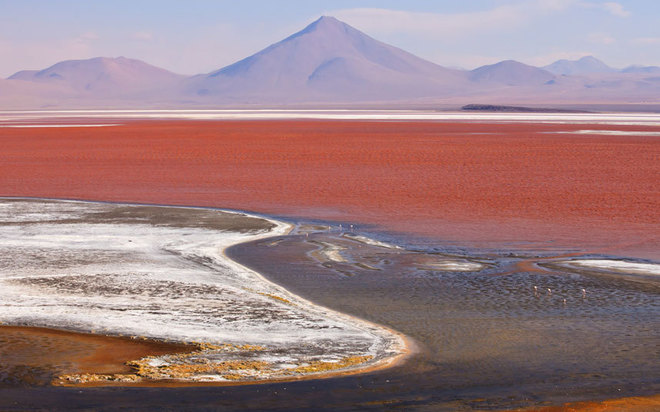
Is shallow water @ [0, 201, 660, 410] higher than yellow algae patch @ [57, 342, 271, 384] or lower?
lower

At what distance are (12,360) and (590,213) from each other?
13.4m

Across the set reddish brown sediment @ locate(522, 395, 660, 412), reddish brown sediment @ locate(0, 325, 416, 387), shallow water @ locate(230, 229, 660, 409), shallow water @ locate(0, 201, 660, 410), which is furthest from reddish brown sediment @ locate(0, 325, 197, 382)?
reddish brown sediment @ locate(522, 395, 660, 412)

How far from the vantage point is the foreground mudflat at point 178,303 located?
26.8 feet

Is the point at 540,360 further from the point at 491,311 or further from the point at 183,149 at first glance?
the point at 183,149

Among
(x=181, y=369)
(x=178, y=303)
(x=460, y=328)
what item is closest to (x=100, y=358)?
(x=181, y=369)

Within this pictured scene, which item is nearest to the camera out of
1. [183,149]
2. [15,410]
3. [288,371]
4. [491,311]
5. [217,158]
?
[15,410]

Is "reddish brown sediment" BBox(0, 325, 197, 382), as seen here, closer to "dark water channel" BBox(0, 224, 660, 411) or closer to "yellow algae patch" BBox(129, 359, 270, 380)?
"yellow algae patch" BBox(129, 359, 270, 380)

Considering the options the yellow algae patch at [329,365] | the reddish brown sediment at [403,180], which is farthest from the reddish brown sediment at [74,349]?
the reddish brown sediment at [403,180]

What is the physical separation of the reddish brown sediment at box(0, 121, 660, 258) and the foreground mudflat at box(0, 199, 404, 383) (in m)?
4.20

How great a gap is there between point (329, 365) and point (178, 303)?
297cm

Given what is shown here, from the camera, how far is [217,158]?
110ft

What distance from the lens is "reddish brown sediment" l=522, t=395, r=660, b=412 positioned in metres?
6.86

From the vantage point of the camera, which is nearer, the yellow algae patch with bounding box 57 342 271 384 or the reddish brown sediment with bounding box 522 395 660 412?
the reddish brown sediment with bounding box 522 395 660 412

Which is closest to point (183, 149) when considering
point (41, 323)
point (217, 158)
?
point (217, 158)
